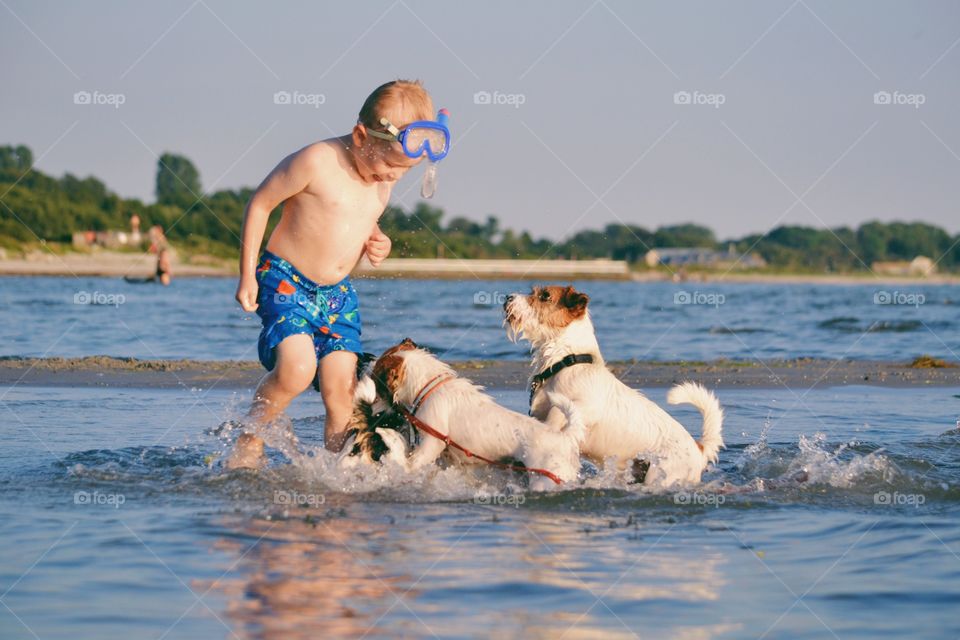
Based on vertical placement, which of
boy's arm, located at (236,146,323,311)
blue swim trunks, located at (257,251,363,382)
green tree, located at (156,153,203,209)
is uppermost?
green tree, located at (156,153,203,209)

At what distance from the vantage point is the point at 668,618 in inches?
151

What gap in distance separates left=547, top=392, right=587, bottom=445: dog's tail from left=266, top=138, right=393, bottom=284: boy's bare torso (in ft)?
4.42

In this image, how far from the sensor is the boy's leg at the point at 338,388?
607cm

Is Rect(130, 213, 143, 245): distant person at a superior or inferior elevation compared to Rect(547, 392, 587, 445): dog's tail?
superior

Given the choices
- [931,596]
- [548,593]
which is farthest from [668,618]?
[931,596]

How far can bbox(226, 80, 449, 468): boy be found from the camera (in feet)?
19.4

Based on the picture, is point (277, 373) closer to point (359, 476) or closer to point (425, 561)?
point (359, 476)

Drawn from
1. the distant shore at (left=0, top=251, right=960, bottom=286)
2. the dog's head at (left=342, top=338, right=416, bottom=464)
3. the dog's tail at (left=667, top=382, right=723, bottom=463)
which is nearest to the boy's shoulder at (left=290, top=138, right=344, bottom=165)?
the dog's head at (left=342, top=338, right=416, bottom=464)

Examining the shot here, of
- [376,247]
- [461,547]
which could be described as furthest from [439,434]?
[461,547]

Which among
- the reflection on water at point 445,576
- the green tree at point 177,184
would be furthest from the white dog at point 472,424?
the green tree at point 177,184

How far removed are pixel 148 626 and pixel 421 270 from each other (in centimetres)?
5466

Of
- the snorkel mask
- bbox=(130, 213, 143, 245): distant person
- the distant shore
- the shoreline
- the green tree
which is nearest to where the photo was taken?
the snorkel mask

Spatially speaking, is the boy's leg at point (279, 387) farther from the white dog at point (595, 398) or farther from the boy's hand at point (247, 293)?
the white dog at point (595, 398)

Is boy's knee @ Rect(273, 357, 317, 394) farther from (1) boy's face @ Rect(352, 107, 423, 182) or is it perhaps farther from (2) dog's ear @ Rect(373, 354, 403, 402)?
(1) boy's face @ Rect(352, 107, 423, 182)
